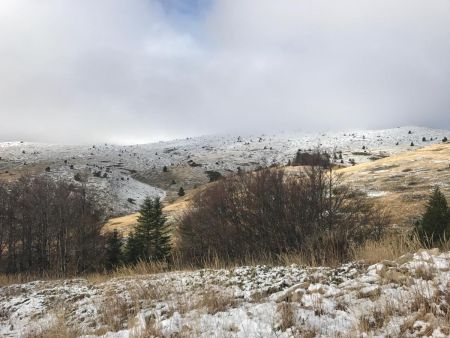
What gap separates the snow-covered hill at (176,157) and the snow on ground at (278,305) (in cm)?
6346

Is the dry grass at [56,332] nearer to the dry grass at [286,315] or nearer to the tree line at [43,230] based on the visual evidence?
the dry grass at [286,315]

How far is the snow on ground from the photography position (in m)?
4.59

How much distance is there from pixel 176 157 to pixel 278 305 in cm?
12060

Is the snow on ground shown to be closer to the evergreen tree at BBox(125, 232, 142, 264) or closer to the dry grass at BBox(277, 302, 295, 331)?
the dry grass at BBox(277, 302, 295, 331)

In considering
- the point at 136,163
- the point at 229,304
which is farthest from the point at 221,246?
the point at 136,163

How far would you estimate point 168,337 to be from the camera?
5059 millimetres

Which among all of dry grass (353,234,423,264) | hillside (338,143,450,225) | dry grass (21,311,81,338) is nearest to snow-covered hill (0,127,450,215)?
hillside (338,143,450,225)

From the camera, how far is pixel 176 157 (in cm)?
12475

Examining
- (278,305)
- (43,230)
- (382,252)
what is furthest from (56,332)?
(43,230)

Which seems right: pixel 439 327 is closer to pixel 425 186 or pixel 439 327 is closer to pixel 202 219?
pixel 202 219

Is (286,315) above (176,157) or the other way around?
the other way around

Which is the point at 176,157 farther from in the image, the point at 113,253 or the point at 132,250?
the point at 132,250

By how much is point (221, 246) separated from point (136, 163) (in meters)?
81.1

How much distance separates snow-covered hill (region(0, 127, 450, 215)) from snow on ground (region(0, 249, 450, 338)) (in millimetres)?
63461
